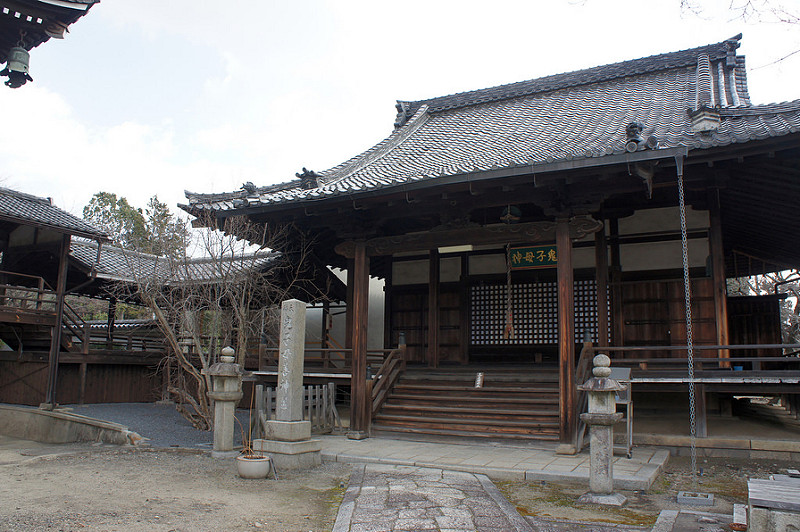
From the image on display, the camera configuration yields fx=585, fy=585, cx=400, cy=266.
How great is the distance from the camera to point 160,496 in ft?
22.0

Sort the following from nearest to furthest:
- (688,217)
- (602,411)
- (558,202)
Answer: (602,411) < (558,202) < (688,217)

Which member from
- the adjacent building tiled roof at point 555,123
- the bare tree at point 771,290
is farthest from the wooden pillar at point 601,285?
the bare tree at point 771,290

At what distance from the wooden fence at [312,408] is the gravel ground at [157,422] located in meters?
1.10

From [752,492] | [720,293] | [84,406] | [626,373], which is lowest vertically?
[84,406]

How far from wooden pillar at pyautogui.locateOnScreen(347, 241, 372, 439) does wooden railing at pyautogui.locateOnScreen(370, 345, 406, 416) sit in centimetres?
24

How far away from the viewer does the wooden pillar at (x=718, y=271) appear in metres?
10.1

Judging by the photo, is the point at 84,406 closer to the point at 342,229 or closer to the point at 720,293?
the point at 342,229

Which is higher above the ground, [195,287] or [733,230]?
[733,230]

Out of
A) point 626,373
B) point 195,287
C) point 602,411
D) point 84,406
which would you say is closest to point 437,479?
point 602,411

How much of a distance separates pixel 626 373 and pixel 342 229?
5.85 m

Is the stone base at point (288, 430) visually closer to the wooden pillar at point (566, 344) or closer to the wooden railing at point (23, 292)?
the wooden pillar at point (566, 344)

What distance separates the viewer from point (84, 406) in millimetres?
16375

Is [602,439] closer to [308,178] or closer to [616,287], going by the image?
[616,287]

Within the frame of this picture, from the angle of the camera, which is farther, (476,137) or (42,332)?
(42,332)
